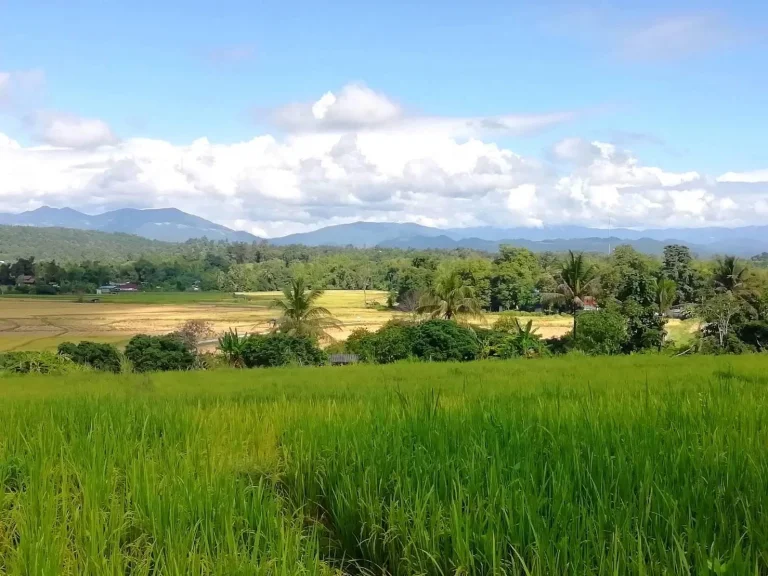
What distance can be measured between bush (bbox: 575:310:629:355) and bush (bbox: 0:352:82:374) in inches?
816

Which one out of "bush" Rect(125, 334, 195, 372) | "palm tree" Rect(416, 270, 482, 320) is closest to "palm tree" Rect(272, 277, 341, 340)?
"bush" Rect(125, 334, 195, 372)

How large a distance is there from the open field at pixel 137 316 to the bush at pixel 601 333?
10272 millimetres

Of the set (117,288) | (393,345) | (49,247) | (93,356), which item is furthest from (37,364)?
(49,247)

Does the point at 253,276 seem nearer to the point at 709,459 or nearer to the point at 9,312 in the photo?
the point at 9,312

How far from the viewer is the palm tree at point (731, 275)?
37750mm

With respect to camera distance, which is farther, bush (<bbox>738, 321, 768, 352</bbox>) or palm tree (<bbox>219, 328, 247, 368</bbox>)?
bush (<bbox>738, 321, 768, 352</bbox>)

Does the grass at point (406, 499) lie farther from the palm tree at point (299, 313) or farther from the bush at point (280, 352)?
the palm tree at point (299, 313)

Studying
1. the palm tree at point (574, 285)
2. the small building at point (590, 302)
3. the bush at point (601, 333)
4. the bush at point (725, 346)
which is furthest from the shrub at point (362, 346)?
the bush at point (725, 346)

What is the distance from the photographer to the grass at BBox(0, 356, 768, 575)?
7.72 feet

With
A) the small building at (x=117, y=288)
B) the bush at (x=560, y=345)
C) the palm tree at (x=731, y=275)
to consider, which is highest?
the palm tree at (x=731, y=275)

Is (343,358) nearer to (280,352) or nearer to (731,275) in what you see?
(280,352)

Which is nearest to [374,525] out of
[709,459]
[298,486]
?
[298,486]

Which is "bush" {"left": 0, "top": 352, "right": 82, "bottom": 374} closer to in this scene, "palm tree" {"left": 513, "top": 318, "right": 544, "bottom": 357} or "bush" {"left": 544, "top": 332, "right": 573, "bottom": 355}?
"palm tree" {"left": 513, "top": 318, "right": 544, "bottom": 357}

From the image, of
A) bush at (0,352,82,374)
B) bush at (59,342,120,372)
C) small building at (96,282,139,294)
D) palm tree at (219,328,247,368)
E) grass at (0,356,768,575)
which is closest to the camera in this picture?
grass at (0,356,768,575)
